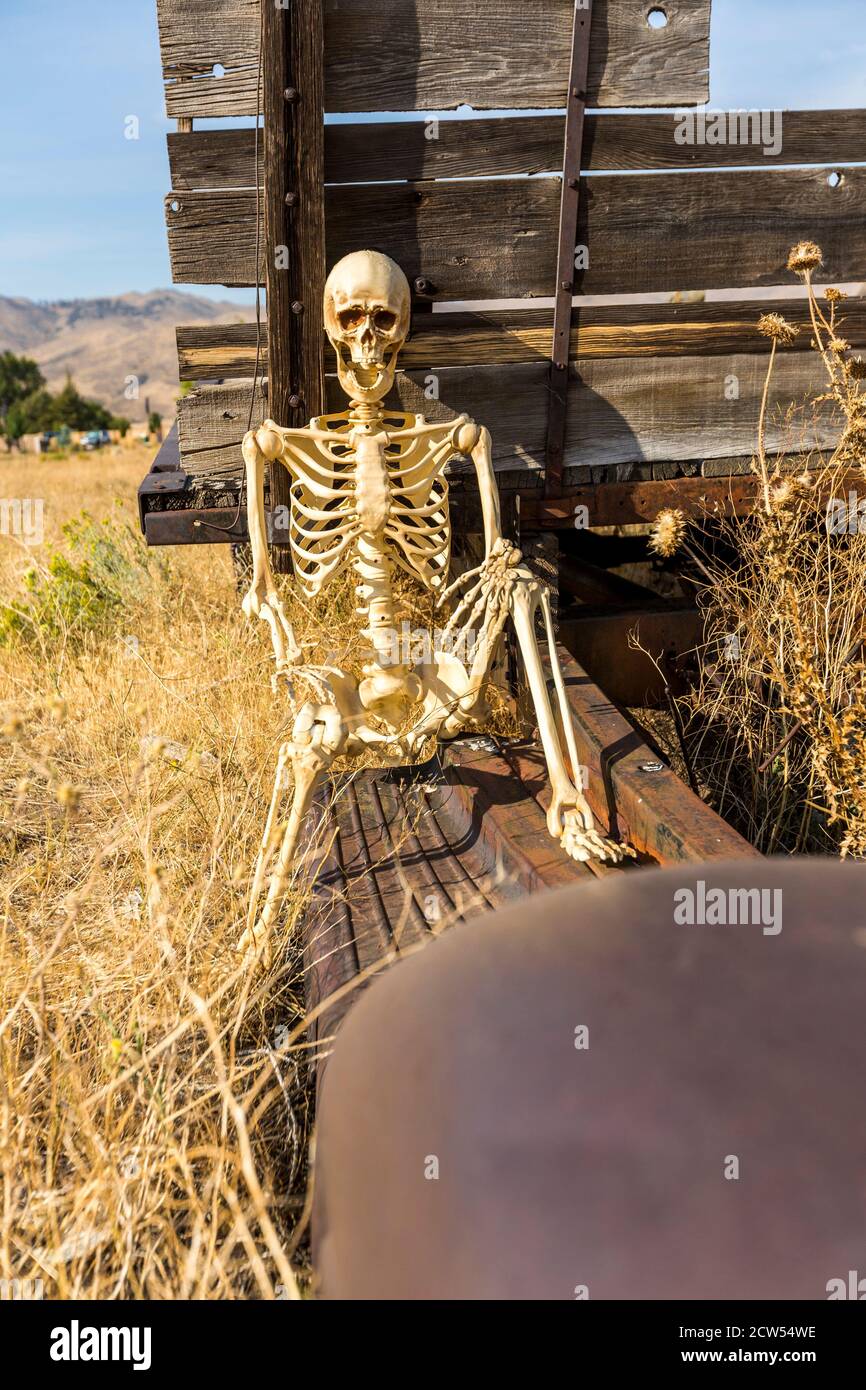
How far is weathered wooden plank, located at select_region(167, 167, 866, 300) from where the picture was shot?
13.5ft

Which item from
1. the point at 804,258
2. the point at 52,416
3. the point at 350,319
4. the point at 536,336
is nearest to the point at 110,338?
the point at 52,416

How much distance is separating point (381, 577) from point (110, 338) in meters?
148

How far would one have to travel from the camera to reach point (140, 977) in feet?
8.87

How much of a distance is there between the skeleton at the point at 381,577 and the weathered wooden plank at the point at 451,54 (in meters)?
0.98

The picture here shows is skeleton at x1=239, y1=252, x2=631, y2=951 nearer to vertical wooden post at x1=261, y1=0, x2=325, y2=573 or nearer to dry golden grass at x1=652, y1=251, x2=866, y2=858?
vertical wooden post at x1=261, y1=0, x2=325, y2=573

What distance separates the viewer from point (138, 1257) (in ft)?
6.74

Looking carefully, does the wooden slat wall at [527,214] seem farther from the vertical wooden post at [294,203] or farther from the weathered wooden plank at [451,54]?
the vertical wooden post at [294,203]

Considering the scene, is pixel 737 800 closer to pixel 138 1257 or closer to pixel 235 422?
pixel 235 422

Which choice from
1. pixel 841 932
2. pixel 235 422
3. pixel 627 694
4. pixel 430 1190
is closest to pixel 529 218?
pixel 235 422

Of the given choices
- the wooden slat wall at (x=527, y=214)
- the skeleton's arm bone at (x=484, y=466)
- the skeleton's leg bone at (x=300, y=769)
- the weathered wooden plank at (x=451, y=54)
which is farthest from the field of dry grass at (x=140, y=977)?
the weathered wooden plank at (x=451, y=54)

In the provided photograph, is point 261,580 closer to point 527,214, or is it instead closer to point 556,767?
point 556,767

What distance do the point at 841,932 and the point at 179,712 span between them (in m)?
3.74

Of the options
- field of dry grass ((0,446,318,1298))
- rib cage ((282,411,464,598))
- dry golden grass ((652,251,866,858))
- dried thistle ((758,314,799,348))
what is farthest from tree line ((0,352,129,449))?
dried thistle ((758,314,799,348))

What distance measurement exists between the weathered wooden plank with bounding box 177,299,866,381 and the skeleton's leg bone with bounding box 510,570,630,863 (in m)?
1.41
